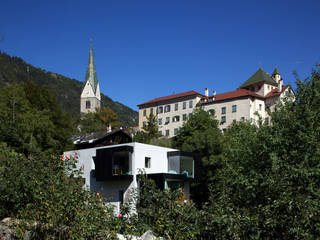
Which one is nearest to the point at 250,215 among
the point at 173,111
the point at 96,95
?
the point at 173,111

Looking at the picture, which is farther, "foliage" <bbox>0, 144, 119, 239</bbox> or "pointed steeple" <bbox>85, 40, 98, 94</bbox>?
"pointed steeple" <bbox>85, 40, 98, 94</bbox>

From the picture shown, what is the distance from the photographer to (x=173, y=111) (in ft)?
275

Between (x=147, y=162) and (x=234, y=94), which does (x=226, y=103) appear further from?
(x=147, y=162)

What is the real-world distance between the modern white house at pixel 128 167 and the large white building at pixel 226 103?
1546 inches

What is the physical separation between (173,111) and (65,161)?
74.0 metres

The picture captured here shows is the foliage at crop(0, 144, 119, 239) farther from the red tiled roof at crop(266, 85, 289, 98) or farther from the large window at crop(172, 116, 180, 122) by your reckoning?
the large window at crop(172, 116, 180, 122)

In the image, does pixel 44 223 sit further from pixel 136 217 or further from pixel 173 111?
pixel 173 111

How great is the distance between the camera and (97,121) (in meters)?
89.4

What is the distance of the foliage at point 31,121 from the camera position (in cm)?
3700

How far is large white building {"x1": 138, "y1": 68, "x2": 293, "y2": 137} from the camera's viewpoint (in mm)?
74562

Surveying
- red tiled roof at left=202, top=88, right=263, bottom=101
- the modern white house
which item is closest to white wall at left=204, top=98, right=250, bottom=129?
red tiled roof at left=202, top=88, right=263, bottom=101

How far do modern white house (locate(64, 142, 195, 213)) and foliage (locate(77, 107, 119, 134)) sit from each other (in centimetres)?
4921

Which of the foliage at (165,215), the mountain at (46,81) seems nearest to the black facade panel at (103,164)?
the foliage at (165,215)

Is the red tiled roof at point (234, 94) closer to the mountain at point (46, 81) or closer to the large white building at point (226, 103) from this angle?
the large white building at point (226, 103)
